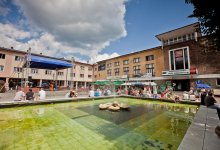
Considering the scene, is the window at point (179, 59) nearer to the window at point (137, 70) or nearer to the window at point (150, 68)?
the window at point (150, 68)

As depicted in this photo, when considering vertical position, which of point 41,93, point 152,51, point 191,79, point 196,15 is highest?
point 152,51

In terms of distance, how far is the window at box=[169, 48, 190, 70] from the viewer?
25.7 metres

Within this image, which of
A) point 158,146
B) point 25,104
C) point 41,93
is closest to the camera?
point 158,146

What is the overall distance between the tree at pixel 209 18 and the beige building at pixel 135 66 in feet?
86.6

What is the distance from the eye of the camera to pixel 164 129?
5961 millimetres

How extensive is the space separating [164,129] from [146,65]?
27.7m

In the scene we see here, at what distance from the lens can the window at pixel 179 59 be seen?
25688mm

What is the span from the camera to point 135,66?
3494 centimetres

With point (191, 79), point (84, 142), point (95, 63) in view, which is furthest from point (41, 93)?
point (95, 63)

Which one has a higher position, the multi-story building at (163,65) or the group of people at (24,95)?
the multi-story building at (163,65)

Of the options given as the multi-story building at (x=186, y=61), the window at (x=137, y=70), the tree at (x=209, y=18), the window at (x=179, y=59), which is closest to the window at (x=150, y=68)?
the window at (x=137, y=70)

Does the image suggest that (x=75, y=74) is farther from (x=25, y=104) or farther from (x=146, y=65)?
(x=25, y=104)

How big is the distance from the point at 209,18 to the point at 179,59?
25.6 meters

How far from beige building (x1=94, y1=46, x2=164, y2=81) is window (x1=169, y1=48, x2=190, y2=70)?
2.19m
